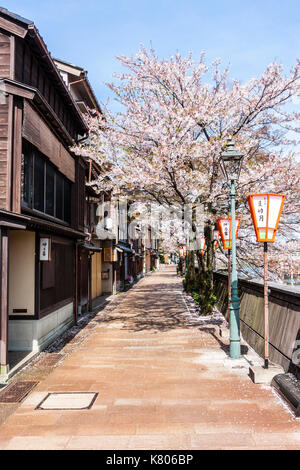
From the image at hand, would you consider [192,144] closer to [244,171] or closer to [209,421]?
[244,171]

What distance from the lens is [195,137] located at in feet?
60.9

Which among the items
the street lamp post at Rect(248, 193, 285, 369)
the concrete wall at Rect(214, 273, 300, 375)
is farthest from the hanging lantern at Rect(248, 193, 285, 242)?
the concrete wall at Rect(214, 273, 300, 375)

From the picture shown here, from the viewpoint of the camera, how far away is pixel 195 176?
16.5 meters

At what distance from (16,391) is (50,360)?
2440mm

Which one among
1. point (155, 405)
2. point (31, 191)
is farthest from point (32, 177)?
point (155, 405)

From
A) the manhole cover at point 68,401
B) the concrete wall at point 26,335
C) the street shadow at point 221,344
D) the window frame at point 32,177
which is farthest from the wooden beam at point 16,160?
the street shadow at point 221,344

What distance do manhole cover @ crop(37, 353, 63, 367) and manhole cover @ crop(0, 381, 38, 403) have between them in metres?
1.47

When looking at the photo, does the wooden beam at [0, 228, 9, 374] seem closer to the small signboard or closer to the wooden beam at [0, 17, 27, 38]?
the small signboard

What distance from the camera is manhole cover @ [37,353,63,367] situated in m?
9.83

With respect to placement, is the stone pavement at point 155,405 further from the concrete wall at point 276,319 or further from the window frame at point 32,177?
the window frame at point 32,177

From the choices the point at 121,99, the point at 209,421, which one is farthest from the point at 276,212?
the point at 121,99

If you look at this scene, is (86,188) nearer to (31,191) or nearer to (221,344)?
(31,191)

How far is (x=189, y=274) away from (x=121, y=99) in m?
13.0
